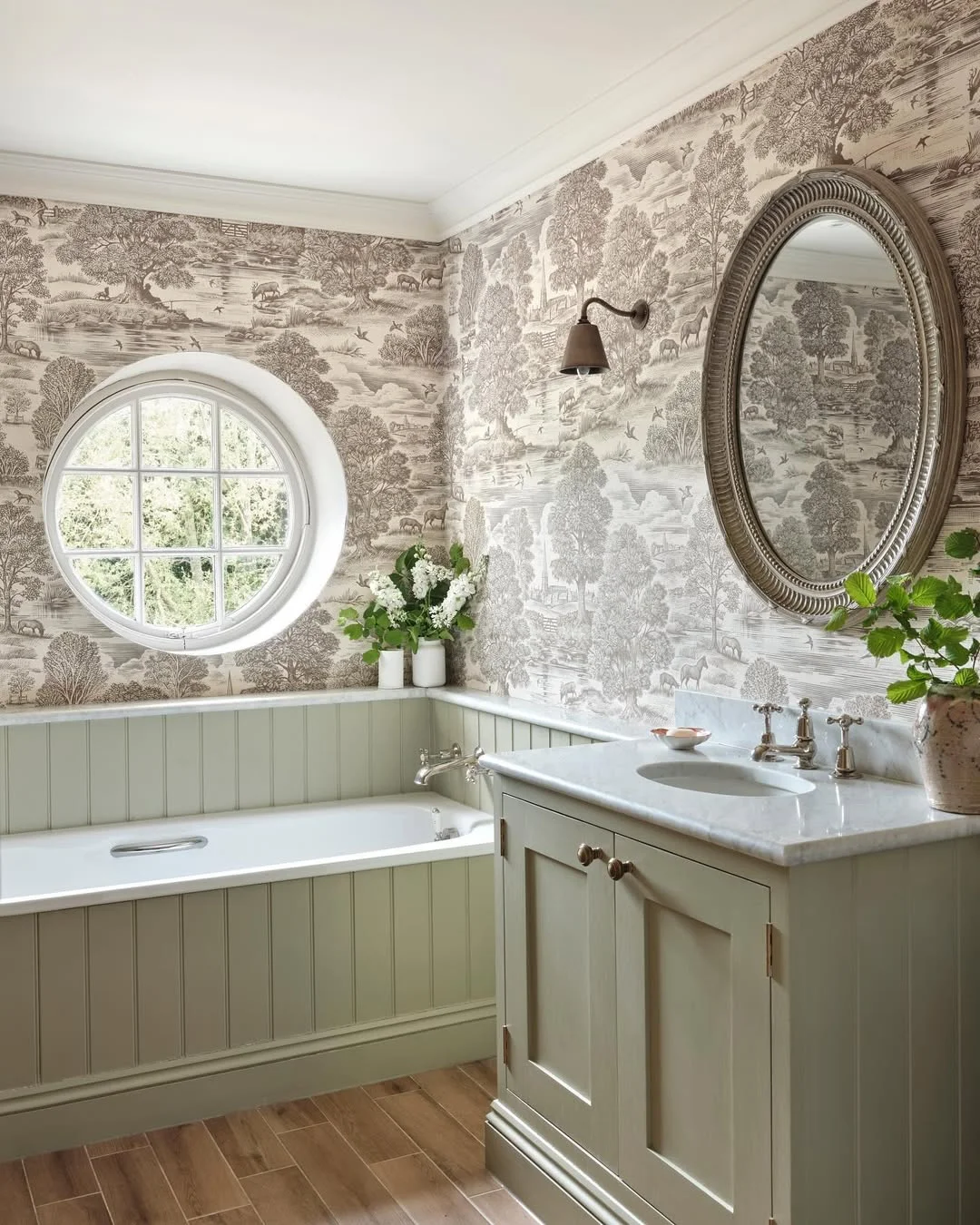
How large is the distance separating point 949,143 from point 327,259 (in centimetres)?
235

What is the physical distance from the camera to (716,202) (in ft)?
8.88

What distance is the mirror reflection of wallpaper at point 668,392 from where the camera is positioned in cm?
219

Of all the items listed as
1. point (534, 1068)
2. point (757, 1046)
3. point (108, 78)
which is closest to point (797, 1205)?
point (757, 1046)

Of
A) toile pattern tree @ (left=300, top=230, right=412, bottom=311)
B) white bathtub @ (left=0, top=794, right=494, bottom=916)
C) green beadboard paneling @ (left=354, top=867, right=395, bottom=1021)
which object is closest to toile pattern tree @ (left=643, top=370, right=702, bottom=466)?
white bathtub @ (left=0, top=794, right=494, bottom=916)

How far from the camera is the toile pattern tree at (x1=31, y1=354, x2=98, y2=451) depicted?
361 cm

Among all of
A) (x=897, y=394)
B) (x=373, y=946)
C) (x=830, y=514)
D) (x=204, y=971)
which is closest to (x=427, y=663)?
(x=373, y=946)

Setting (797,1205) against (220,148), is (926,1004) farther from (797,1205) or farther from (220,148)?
(220,148)

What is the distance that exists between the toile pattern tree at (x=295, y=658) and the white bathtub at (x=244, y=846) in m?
0.44

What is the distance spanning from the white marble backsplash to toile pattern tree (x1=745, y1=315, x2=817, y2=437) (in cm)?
61

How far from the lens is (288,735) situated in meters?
3.86

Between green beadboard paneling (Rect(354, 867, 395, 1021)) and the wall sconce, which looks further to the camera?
green beadboard paneling (Rect(354, 867, 395, 1021))

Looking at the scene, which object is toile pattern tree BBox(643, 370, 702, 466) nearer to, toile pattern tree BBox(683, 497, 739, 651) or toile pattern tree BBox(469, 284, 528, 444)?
toile pattern tree BBox(683, 497, 739, 651)

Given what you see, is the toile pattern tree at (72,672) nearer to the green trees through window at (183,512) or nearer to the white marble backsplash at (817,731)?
the green trees through window at (183,512)

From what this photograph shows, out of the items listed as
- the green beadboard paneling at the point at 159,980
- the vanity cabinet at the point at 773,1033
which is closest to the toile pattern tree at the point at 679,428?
the vanity cabinet at the point at 773,1033
